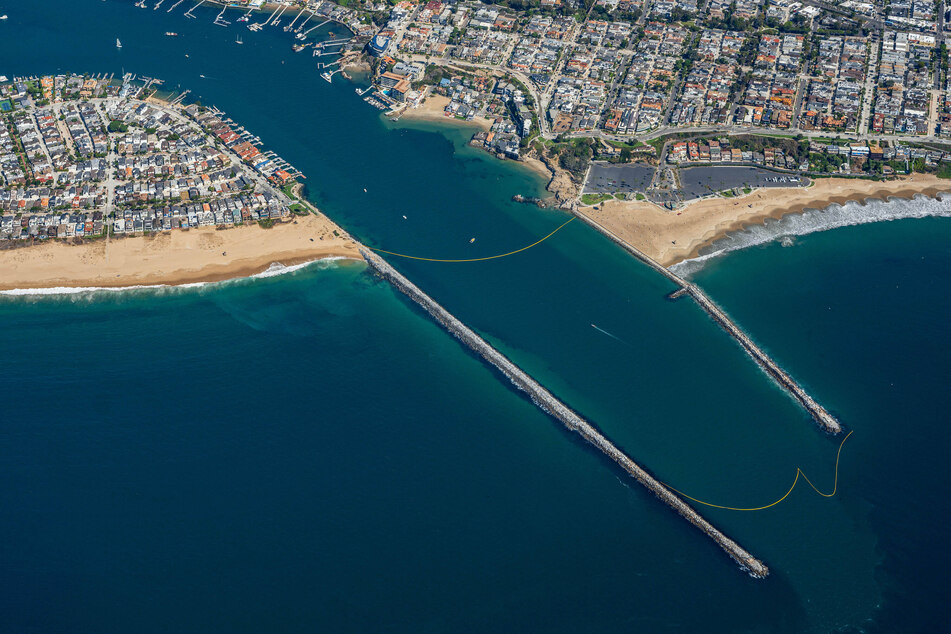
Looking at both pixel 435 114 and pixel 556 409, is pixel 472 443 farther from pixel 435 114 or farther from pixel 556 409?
pixel 435 114

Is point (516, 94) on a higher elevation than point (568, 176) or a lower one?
higher

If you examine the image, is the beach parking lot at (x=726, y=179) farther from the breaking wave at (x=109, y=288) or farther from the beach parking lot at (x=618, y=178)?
the breaking wave at (x=109, y=288)

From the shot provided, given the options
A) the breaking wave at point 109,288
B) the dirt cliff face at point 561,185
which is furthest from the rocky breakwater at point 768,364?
the breaking wave at point 109,288

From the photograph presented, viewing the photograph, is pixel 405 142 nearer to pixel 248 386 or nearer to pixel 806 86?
pixel 248 386

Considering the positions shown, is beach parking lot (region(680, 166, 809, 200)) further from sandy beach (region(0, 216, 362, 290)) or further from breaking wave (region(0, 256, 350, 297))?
breaking wave (region(0, 256, 350, 297))

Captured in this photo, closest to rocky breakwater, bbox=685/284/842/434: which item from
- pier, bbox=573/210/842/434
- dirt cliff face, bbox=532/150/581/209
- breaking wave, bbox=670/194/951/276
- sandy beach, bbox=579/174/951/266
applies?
pier, bbox=573/210/842/434

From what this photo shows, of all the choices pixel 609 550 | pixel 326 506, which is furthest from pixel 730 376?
pixel 326 506

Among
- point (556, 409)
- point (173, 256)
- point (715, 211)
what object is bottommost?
point (556, 409)

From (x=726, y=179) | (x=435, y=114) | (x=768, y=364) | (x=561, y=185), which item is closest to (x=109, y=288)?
(x=435, y=114)
